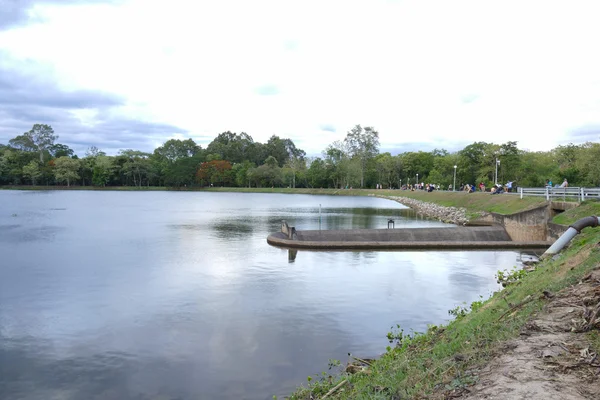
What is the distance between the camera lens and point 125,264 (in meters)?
22.6

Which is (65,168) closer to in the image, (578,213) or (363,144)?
(363,144)

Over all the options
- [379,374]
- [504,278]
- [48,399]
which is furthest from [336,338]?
[504,278]

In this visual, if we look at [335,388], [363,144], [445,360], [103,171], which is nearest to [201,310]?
[335,388]

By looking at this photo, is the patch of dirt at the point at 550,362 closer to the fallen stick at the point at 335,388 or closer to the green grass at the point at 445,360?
the green grass at the point at 445,360

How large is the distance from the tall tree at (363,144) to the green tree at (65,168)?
84.5 meters

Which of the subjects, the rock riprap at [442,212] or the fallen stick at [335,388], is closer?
the fallen stick at [335,388]

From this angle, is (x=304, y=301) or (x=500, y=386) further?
(x=304, y=301)

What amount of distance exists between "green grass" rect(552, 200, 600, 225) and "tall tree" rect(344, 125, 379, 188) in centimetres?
9533

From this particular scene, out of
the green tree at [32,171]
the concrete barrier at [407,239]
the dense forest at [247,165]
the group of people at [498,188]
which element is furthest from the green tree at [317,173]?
the concrete barrier at [407,239]

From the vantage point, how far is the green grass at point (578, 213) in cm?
2389

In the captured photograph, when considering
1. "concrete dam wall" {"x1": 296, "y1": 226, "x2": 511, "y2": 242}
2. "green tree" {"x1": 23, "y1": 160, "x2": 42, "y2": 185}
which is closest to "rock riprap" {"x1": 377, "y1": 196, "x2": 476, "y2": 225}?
"concrete dam wall" {"x1": 296, "y1": 226, "x2": 511, "y2": 242}

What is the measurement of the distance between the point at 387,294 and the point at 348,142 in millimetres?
111824

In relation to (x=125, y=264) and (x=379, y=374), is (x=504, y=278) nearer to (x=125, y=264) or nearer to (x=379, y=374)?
(x=379, y=374)

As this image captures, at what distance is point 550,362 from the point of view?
5.54m
